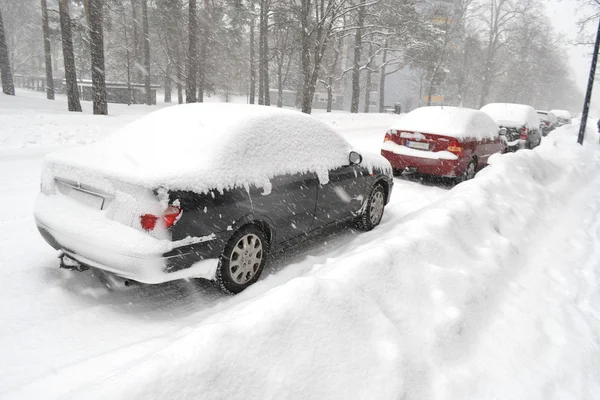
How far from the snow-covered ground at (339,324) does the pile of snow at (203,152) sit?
1.00 metres

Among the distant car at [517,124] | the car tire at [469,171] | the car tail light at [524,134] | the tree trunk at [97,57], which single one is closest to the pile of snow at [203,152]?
the car tire at [469,171]

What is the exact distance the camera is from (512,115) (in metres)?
14.0

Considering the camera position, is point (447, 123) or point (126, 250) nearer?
point (126, 250)

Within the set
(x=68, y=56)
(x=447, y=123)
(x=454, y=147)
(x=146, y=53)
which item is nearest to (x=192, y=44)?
(x=68, y=56)

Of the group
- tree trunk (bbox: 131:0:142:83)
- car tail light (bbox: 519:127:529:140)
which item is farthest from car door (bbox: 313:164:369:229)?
tree trunk (bbox: 131:0:142:83)

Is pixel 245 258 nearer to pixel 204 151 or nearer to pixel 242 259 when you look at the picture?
pixel 242 259

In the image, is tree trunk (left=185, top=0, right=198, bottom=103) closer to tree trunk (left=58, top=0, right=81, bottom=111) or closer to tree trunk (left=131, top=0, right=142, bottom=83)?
tree trunk (left=58, top=0, right=81, bottom=111)

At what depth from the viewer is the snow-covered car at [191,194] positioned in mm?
2916

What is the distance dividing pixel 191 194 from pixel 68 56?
17.3 metres

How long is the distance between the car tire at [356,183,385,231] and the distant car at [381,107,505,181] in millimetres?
2510

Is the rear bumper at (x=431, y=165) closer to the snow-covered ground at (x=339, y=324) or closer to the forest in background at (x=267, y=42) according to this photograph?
the snow-covered ground at (x=339, y=324)

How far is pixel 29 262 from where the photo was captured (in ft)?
12.3

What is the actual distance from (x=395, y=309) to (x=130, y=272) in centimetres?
190

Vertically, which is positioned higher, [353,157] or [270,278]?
[353,157]
